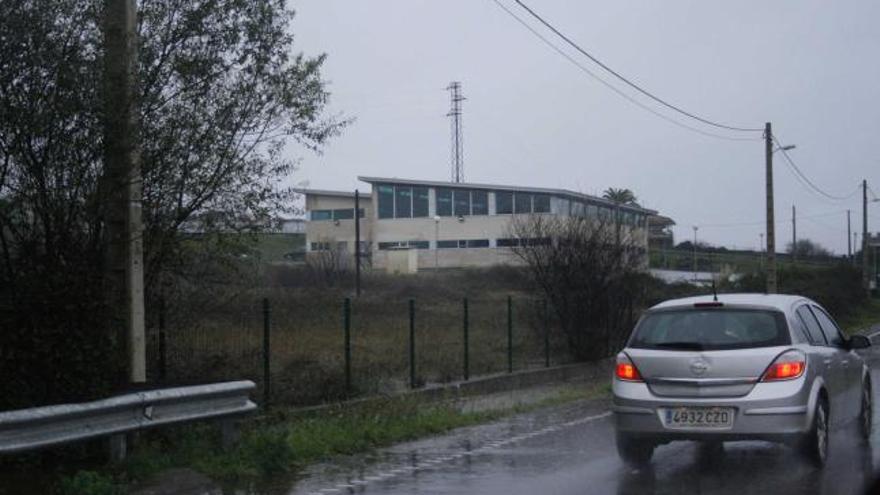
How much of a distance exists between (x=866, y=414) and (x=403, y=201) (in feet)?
197

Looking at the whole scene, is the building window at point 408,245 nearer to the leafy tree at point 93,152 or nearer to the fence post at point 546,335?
the fence post at point 546,335

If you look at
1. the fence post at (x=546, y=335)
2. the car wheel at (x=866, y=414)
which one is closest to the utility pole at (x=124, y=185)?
the car wheel at (x=866, y=414)

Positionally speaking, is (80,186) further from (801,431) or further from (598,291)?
(598,291)

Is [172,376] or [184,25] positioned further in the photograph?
[172,376]

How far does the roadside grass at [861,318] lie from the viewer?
41888 millimetres

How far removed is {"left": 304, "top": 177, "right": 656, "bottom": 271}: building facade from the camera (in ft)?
218

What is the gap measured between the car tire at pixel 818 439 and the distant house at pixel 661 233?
66460mm

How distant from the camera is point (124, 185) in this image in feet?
29.0

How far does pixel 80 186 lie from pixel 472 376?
32.5ft

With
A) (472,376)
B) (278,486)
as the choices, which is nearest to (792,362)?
(278,486)

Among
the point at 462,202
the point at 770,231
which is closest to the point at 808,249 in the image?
the point at 462,202

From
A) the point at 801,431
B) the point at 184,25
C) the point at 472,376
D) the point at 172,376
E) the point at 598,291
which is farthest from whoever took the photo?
the point at 598,291

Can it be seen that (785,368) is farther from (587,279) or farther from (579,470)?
(587,279)

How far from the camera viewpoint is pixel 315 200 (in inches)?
2881
